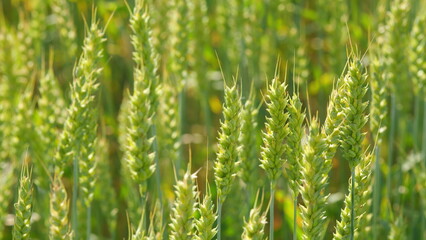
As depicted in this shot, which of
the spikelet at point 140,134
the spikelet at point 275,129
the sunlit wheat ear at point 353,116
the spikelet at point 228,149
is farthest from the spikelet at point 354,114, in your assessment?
the spikelet at point 140,134

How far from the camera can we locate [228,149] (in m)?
1.60

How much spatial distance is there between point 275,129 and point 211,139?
5.15 ft

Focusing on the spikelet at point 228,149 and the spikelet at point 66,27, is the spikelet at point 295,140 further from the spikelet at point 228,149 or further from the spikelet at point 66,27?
the spikelet at point 66,27

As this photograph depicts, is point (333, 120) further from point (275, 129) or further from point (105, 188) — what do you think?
point (105, 188)

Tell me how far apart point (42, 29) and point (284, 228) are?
1188mm

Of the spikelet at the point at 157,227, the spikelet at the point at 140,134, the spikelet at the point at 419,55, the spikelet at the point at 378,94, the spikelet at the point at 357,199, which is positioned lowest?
the spikelet at the point at 157,227

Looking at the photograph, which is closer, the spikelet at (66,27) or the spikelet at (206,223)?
the spikelet at (206,223)

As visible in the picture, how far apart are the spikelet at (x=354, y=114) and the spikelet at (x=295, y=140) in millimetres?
97

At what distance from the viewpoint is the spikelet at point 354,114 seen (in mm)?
1559

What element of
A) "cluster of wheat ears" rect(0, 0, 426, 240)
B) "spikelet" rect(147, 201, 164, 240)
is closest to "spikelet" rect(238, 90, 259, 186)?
"cluster of wheat ears" rect(0, 0, 426, 240)

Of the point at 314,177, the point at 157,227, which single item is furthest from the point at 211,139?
the point at 314,177

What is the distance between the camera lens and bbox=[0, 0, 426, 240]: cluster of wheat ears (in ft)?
5.14

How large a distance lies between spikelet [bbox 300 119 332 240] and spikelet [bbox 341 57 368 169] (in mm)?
58

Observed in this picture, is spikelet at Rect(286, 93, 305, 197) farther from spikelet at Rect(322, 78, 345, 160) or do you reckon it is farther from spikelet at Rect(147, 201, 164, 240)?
spikelet at Rect(147, 201, 164, 240)
